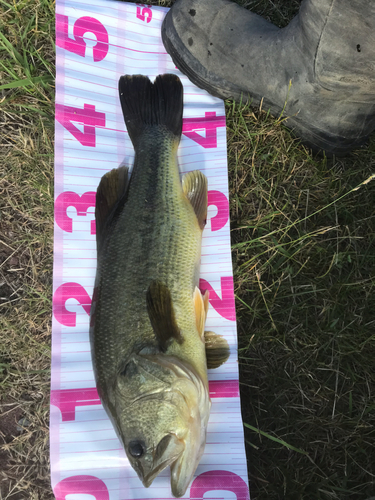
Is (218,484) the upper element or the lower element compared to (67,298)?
lower

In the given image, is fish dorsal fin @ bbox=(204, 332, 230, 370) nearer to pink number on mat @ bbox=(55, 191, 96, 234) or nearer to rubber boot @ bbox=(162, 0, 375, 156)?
pink number on mat @ bbox=(55, 191, 96, 234)

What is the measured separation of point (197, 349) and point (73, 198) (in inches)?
51.2

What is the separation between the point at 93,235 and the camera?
7.72 feet

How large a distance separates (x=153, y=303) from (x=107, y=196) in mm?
704

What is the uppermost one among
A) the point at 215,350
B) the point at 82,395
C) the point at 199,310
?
the point at 199,310

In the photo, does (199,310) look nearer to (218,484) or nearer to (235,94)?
(218,484)

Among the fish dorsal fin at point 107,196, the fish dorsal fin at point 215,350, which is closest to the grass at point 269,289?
the fish dorsal fin at point 215,350

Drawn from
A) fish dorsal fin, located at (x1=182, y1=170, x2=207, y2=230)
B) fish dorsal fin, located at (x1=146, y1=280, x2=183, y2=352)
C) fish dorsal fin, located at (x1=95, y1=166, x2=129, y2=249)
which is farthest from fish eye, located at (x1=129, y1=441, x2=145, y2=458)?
fish dorsal fin, located at (x1=182, y1=170, x2=207, y2=230)

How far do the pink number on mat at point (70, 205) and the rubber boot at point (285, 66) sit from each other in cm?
113

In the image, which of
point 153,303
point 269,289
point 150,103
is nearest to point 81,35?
point 150,103

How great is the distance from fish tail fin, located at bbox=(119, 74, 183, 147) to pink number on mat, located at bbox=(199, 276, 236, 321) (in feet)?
3.15

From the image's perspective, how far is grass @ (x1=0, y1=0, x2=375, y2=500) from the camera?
2113 mm

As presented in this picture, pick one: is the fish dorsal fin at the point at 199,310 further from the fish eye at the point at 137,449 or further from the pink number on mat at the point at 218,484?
the pink number on mat at the point at 218,484

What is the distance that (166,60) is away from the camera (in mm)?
2557
